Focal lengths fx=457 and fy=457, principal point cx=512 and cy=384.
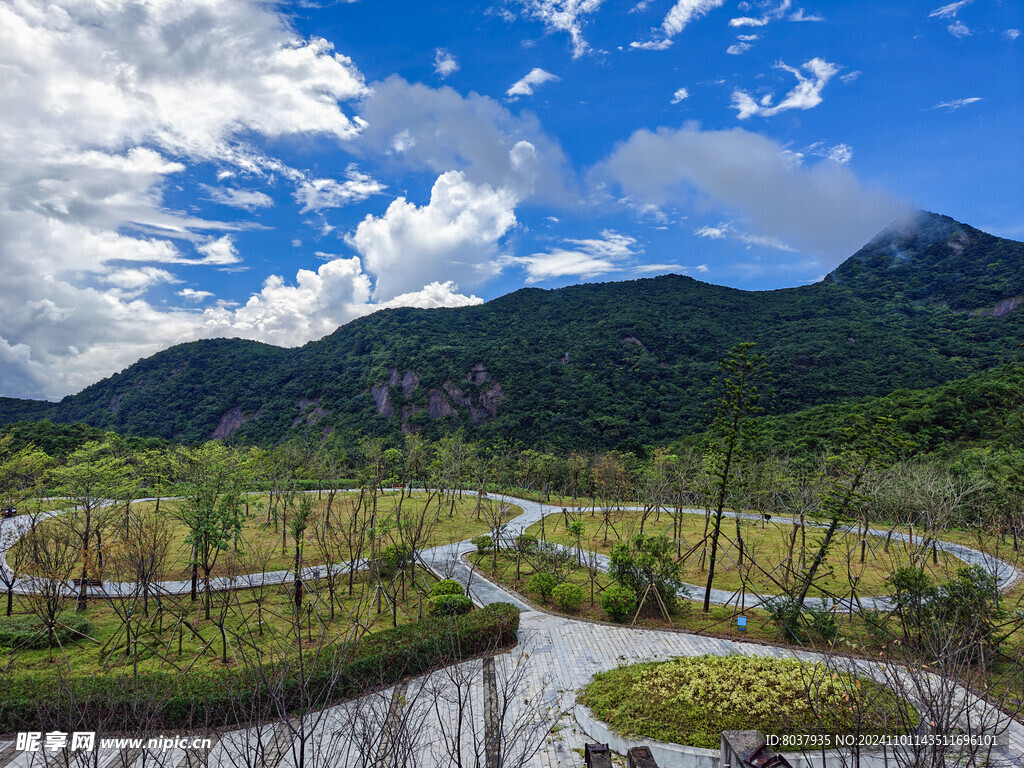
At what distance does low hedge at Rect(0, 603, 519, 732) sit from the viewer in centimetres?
808

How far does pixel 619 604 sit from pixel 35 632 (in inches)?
652

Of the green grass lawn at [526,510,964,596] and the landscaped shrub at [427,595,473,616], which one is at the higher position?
the landscaped shrub at [427,595,473,616]

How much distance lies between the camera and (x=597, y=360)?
82.6 meters

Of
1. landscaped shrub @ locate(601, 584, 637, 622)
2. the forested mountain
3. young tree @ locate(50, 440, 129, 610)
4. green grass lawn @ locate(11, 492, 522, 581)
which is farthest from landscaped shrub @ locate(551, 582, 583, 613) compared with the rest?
the forested mountain

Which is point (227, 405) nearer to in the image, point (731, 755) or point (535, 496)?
point (535, 496)

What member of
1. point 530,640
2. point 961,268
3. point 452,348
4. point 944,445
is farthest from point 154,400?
point 961,268

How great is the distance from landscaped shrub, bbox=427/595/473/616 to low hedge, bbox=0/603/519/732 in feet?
5.50

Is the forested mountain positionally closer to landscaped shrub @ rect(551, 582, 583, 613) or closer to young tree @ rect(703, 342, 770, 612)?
young tree @ rect(703, 342, 770, 612)

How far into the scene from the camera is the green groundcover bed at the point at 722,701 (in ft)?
27.3

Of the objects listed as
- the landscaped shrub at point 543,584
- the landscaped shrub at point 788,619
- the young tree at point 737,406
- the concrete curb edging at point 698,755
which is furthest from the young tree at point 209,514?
the landscaped shrub at point 788,619

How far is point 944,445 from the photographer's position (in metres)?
36.8

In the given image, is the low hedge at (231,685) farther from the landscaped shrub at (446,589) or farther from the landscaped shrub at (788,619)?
the landscaped shrub at (788,619)

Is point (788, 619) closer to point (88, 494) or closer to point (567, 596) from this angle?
point (567, 596)

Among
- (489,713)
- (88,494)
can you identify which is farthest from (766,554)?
(88,494)
